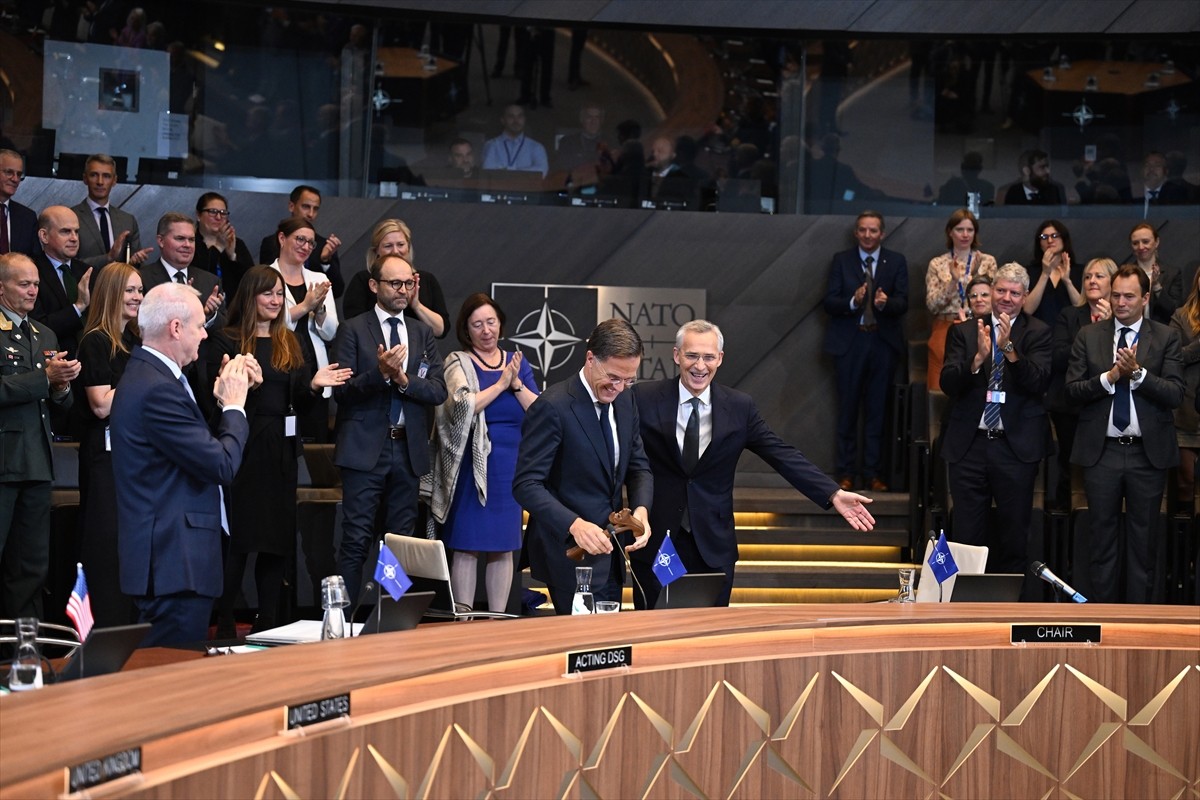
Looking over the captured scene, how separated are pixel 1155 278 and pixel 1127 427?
Result: 1.64 meters

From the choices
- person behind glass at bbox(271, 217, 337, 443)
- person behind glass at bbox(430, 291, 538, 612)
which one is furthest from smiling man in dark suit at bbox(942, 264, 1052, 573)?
person behind glass at bbox(271, 217, 337, 443)

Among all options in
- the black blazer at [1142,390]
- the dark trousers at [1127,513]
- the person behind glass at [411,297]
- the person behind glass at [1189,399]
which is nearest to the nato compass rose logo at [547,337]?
the person behind glass at [411,297]

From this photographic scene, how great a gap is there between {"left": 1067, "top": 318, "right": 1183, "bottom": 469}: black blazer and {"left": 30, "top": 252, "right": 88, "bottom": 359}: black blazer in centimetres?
461

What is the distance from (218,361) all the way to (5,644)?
1622 mm

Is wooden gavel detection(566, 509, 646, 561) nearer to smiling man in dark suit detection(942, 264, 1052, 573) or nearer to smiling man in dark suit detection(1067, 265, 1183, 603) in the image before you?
smiling man in dark suit detection(942, 264, 1052, 573)

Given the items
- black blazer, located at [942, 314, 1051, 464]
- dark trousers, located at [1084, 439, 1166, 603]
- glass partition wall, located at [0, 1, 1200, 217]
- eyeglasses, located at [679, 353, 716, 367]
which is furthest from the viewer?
glass partition wall, located at [0, 1, 1200, 217]

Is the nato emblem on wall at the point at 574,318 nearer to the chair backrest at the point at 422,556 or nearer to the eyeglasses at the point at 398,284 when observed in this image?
the eyeglasses at the point at 398,284

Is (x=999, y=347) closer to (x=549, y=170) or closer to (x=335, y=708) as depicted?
(x=549, y=170)

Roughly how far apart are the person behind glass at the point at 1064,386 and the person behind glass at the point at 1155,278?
429 mm

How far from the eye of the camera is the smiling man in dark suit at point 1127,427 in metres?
7.07

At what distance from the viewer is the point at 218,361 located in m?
6.27

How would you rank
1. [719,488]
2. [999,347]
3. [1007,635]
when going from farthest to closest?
[999,347]
[719,488]
[1007,635]

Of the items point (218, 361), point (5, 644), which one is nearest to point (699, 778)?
point (5, 644)

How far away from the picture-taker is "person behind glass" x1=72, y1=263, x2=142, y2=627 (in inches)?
239
